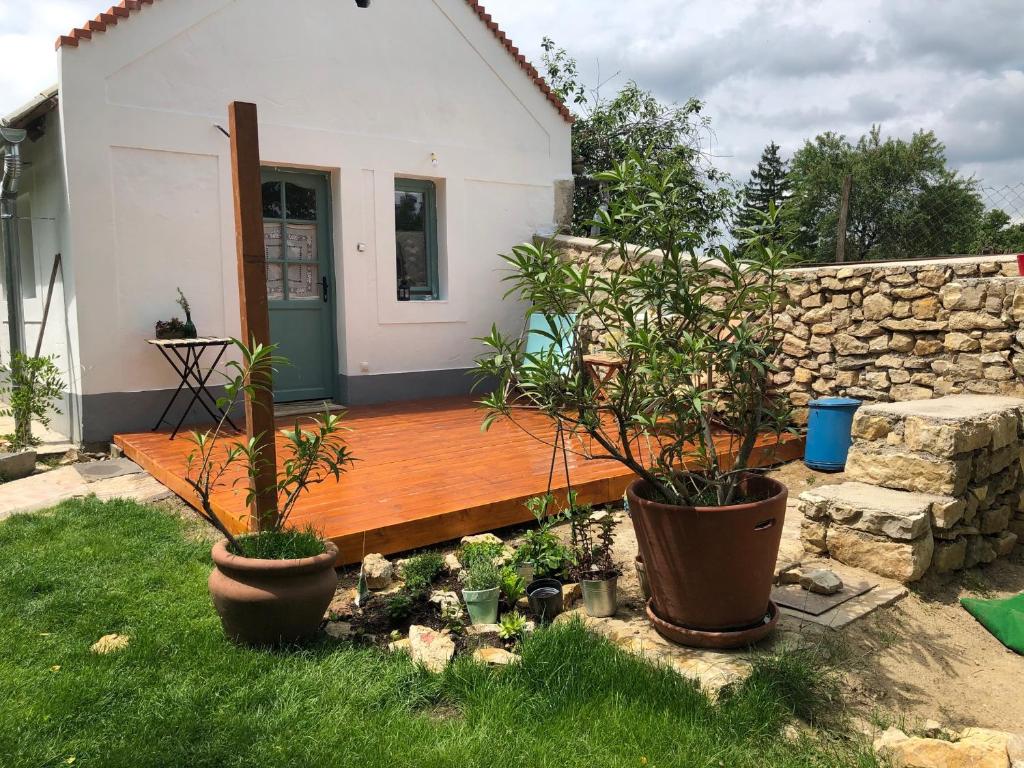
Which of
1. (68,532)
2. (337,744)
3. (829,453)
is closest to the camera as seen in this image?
(337,744)

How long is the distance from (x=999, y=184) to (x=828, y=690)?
5.40 m

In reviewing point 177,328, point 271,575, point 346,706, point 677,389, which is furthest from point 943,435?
point 177,328

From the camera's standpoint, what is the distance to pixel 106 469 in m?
5.37

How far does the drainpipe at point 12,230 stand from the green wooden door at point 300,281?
1854mm

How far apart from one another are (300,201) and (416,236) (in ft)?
3.95

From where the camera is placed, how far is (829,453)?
213 inches

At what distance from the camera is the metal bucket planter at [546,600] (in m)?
3.07

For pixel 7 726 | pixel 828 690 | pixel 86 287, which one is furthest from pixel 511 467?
pixel 86 287

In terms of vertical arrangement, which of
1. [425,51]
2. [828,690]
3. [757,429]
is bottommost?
[828,690]

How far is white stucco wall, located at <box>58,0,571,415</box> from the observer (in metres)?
5.83

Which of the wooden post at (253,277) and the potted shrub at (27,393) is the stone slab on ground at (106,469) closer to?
the potted shrub at (27,393)

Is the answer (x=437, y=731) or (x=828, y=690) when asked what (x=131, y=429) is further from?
(x=828, y=690)

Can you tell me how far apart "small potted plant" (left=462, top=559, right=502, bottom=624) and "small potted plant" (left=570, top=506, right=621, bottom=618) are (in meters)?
0.36

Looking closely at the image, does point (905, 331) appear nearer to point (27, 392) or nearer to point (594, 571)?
point (594, 571)
